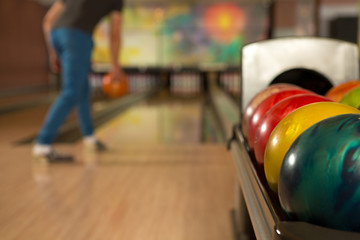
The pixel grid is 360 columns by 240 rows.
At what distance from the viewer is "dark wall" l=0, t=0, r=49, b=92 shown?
7586mm

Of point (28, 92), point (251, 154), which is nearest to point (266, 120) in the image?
point (251, 154)

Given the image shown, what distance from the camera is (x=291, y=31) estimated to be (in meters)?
7.75

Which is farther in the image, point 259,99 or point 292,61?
point 292,61

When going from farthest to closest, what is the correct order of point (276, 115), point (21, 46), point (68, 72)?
1. point (21, 46)
2. point (68, 72)
3. point (276, 115)

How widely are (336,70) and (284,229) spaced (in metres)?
1.14

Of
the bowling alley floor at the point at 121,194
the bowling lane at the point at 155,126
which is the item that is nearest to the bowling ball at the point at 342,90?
the bowling alley floor at the point at 121,194

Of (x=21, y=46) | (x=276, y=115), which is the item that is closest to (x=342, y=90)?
(x=276, y=115)

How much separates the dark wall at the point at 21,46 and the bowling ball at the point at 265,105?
6.80m

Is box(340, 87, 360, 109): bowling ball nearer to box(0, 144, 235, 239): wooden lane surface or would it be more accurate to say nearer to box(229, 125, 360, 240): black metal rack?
box(229, 125, 360, 240): black metal rack

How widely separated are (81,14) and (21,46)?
647cm

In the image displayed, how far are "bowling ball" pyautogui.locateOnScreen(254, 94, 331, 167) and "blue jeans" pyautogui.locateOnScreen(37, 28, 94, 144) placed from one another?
1.62 m

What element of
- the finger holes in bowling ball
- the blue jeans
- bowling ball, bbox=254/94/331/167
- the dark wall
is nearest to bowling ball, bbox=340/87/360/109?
bowling ball, bbox=254/94/331/167

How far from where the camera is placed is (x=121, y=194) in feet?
6.04

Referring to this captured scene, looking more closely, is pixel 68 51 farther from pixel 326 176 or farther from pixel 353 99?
pixel 326 176
